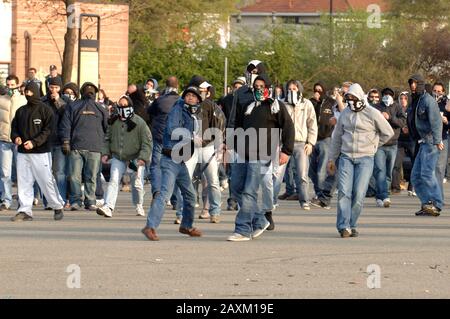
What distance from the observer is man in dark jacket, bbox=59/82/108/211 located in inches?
857

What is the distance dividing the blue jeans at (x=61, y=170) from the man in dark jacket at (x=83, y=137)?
0.98 feet

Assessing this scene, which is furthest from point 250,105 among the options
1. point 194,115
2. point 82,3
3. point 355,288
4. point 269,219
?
point 82,3

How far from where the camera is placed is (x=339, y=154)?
18031 mm

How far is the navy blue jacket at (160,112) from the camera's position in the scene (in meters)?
21.2

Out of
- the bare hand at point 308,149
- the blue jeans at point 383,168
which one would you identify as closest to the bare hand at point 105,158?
the bare hand at point 308,149

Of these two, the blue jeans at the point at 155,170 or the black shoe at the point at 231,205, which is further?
the black shoe at the point at 231,205

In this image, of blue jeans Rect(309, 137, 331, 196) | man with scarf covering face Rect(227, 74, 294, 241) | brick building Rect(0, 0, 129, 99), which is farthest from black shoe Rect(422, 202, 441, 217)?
brick building Rect(0, 0, 129, 99)

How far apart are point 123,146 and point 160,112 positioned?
3.55 feet

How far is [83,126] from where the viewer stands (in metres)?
21.7

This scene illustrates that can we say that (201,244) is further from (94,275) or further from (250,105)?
(94,275)

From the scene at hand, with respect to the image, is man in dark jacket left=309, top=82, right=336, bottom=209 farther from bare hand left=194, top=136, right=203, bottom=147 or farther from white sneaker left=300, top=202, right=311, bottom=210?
bare hand left=194, top=136, right=203, bottom=147

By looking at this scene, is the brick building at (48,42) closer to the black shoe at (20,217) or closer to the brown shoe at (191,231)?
the black shoe at (20,217)

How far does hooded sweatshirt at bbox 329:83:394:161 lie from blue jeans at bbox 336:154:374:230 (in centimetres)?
10

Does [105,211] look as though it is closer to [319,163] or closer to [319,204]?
[319,204]
